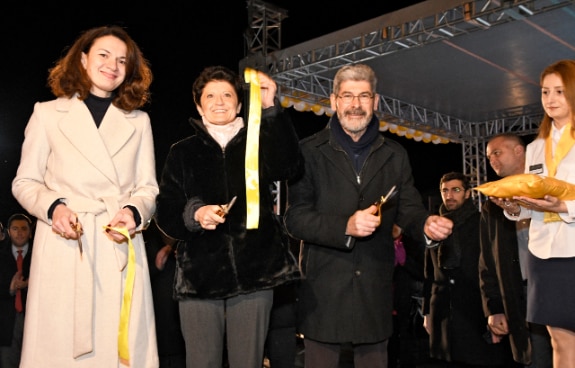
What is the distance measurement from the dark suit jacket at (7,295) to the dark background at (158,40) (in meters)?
2.19

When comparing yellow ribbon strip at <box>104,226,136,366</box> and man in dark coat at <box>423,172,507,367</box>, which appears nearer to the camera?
yellow ribbon strip at <box>104,226,136,366</box>

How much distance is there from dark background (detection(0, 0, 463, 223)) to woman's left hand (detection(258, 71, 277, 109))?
421cm

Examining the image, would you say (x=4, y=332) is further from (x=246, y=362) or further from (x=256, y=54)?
(x=256, y=54)

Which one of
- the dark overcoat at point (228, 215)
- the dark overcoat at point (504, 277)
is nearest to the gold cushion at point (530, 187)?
the dark overcoat at point (228, 215)

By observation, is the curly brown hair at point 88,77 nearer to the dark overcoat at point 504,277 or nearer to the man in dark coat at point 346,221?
the man in dark coat at point 346,221

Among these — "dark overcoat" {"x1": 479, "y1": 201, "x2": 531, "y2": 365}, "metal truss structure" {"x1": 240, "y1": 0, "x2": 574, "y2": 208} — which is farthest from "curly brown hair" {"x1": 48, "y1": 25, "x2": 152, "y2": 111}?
"metal truss structure" {"x1": 240, "y1": 0, "x2": 574, "y2": 208}

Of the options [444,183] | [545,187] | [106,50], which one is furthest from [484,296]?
[106,50]

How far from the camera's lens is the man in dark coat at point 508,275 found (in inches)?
166

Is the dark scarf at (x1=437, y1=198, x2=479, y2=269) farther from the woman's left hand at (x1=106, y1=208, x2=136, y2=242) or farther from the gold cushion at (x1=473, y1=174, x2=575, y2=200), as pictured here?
the woman's left hand at (x1=106, y1=208, x2=136, y2=242)

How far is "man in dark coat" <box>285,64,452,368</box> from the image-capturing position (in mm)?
2816

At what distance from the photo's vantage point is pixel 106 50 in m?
2.64

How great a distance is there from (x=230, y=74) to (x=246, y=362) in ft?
4.30

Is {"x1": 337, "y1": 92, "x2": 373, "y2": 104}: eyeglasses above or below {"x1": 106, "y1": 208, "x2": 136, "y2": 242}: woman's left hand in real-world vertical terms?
above

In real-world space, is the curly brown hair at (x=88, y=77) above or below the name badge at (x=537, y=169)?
above
